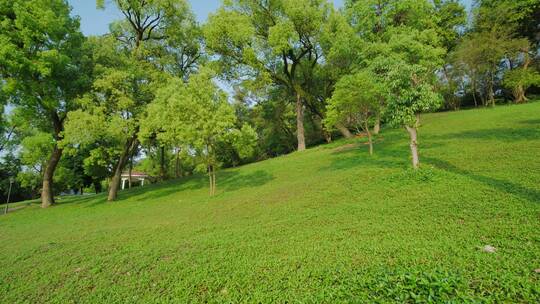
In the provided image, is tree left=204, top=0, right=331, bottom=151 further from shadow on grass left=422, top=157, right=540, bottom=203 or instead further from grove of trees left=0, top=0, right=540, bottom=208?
shadow on grass left=422, top=157, right=540, bottom=203

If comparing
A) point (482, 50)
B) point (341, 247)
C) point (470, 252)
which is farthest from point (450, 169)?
point (482, 50)

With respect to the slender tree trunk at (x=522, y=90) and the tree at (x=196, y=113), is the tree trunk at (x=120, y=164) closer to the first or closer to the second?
the tree at (x=196, y=113)

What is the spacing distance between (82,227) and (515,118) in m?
23.9

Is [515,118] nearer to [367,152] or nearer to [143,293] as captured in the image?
[367,152]

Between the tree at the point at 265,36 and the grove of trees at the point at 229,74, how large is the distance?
12 centimetres

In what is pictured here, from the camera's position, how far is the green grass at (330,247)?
327 centimetres

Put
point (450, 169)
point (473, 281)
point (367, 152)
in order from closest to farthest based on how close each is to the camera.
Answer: point (473, 281)
point (450, 169)
point (367, 152)

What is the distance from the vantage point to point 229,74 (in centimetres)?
2497

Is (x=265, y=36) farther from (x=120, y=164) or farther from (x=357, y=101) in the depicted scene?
(x=120, y=164)

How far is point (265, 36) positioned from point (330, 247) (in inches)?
949

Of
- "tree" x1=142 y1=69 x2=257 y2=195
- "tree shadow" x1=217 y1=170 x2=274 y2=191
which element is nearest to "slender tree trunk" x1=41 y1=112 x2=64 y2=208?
"tree" x1=142 y1=69 x2=257 y2=195

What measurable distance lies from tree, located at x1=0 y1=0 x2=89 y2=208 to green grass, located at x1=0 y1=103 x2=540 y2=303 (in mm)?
8986

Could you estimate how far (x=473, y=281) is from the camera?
3053 millimetres

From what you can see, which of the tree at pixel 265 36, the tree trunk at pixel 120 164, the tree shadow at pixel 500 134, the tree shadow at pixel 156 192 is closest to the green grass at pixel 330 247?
the tree shadow at pixel 500 134
